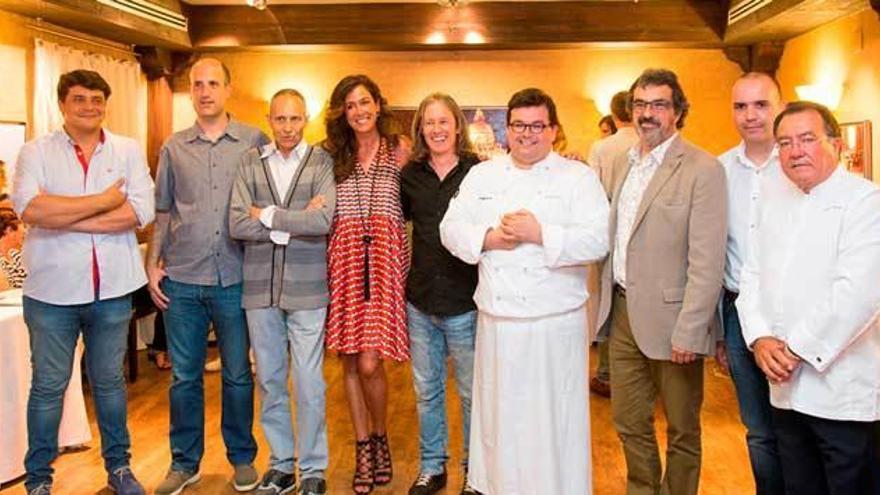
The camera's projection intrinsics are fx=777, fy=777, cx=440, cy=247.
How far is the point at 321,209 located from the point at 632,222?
1.15 m

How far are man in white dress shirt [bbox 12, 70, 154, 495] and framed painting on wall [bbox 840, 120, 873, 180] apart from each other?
15.6ft

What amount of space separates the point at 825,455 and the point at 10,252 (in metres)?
4.23

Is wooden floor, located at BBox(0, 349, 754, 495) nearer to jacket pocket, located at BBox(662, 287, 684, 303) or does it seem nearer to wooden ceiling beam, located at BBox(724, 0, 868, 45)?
jacket pocket, located at BBox(662, 287, 684, 303)

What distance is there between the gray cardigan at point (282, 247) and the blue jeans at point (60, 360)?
541mm

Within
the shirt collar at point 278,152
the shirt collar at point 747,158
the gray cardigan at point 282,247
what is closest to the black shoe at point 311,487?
the gray cardigan at point 282,247

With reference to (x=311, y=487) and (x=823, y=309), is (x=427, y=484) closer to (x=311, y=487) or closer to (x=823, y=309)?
(x=311, y=487)

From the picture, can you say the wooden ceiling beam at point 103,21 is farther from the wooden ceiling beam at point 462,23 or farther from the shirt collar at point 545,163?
the shirt collar at point 545,163

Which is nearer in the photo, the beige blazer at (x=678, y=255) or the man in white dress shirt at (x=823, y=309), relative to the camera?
the man in white dress shirt at (x=823, y=309)

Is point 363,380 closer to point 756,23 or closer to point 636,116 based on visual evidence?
point 636,116

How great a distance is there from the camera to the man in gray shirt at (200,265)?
3.10 m

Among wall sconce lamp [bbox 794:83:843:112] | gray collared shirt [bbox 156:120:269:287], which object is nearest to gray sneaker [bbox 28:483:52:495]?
gray collared shirt [bbox 156:120:269:287]

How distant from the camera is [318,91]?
7.77m

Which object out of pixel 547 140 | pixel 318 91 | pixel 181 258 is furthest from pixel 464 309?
pixel 318 91

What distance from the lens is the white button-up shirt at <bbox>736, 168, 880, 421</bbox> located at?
6.61ft
